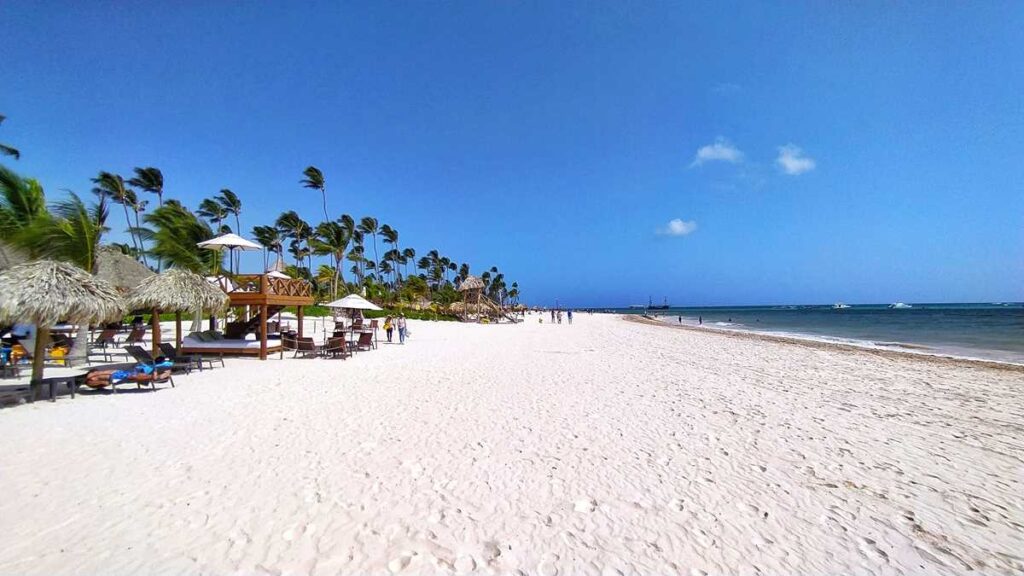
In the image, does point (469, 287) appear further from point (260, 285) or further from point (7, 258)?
point (7, 258)

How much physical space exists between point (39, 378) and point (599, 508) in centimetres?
961

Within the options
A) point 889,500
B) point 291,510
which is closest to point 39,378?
point 291,510

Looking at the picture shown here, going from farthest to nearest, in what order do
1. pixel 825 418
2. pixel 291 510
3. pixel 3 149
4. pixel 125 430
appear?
pixel 3 149 < pixel 825 418 < pixel 125 430 < pixel 291 510

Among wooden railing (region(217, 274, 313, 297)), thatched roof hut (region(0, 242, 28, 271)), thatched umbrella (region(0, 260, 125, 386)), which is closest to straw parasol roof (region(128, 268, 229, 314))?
wooden railing (region(217, 274, 313, 297))

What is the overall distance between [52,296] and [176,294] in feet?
14.3

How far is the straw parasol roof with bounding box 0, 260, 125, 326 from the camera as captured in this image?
657 cm

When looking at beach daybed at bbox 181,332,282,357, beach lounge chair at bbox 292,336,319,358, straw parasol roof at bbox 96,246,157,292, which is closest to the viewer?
beach daybed at bbox 181,332,282,357

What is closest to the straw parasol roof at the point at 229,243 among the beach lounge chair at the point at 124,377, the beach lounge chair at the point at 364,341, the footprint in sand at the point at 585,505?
the beach lounge chair at the point at 364,341

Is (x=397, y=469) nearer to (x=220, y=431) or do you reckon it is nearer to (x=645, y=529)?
(x=645, y=529)

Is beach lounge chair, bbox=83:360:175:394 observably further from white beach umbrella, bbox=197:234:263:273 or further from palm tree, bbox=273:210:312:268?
palm tree, bbox=273:210:312:268

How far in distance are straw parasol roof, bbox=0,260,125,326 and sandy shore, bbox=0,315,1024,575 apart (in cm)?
152

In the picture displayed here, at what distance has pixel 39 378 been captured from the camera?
723 centimetres

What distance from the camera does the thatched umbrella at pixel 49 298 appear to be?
6578mm

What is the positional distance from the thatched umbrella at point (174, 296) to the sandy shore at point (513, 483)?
12.4 feet
